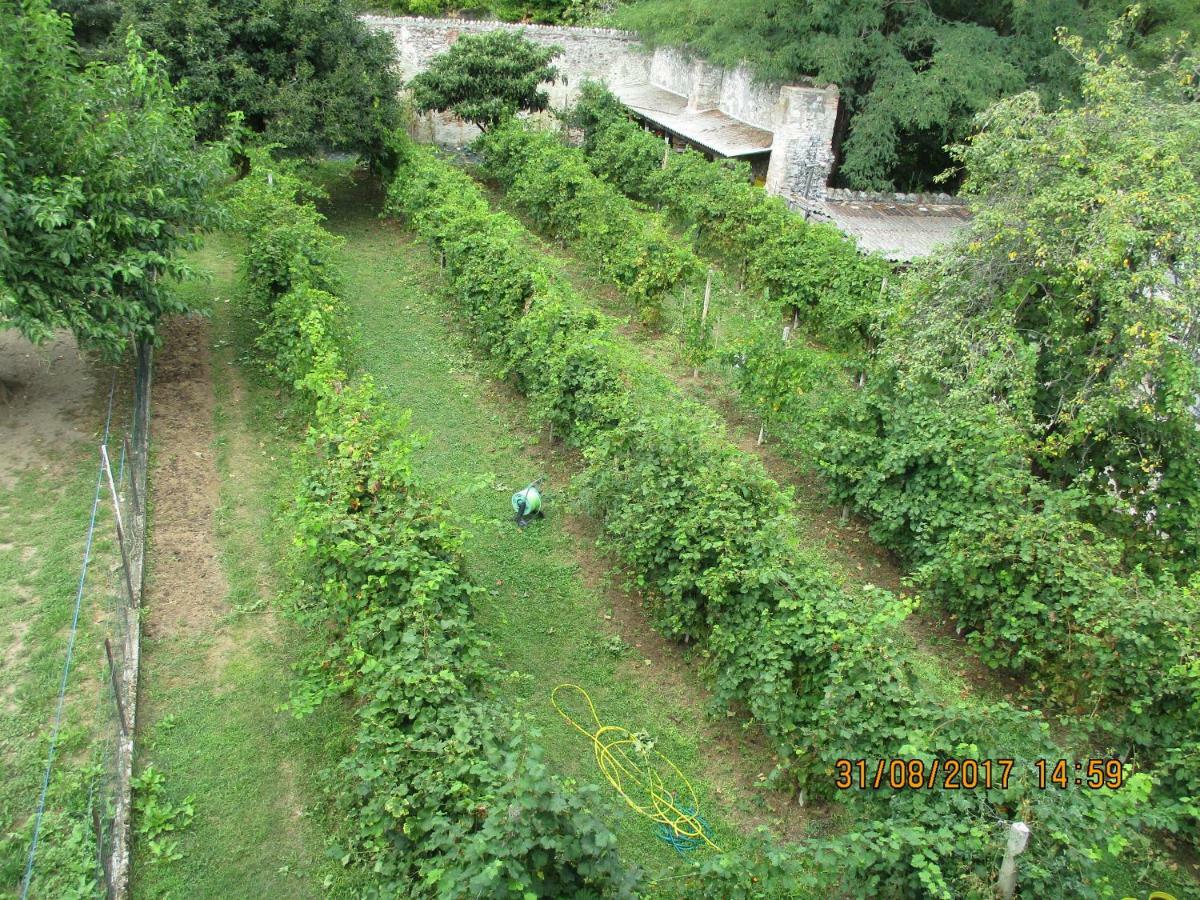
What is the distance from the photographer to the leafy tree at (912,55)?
19.3 m

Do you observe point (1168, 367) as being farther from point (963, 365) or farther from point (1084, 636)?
point (1084, 636)

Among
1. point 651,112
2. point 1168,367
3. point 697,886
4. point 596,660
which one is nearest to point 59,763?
point 596,660

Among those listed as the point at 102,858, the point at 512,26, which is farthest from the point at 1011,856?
the point at 512,26

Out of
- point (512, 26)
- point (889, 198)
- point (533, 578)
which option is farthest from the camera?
point (512, 26)

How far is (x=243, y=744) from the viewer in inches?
269

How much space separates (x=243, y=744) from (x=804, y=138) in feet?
62.1

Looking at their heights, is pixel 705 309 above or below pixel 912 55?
below

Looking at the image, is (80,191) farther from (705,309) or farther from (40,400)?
(705,309)

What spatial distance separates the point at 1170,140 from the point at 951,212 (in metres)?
11.1

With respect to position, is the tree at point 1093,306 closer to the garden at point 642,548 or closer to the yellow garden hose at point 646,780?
the garden at point 642,548

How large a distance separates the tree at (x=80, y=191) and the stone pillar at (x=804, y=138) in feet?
46.5

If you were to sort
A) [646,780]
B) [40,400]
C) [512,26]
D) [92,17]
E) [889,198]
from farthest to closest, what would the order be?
[512,26] → [889,198] → [92,17] → [40,400] → [646,780]

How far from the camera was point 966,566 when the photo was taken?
8016 mm
